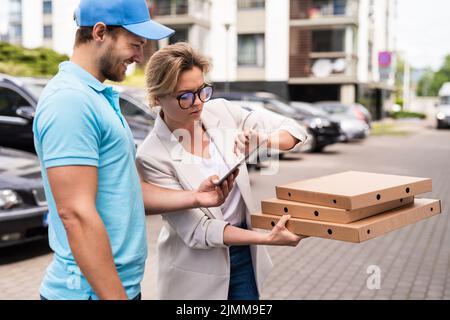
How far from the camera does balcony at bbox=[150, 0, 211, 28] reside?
2850 cm

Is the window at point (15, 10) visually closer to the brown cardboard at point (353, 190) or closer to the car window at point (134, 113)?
the car window at point (134, 113)

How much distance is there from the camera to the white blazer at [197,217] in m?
2.23

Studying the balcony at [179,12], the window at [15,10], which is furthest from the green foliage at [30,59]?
the window at [15,10]

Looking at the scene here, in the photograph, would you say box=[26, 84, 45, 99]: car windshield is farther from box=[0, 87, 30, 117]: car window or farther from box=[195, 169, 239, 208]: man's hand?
box=[195, 169, 239, 208]: man's hand

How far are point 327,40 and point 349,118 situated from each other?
30.4ft

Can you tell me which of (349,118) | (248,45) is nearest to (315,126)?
(349,118)

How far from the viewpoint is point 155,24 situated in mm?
1875

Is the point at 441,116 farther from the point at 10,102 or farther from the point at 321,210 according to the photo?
the point at 321,210

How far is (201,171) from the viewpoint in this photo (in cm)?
228

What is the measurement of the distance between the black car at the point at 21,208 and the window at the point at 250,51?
2071cm

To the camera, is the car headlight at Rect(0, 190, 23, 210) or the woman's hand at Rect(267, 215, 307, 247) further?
the car headlight at Rect(0, 190, 23, 210)

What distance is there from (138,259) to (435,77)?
11518cm

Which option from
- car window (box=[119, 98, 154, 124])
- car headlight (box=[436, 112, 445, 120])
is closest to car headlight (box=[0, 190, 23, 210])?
car window (box=[119, 98, 154, 124])

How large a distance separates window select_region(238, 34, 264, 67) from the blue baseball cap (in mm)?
24466
